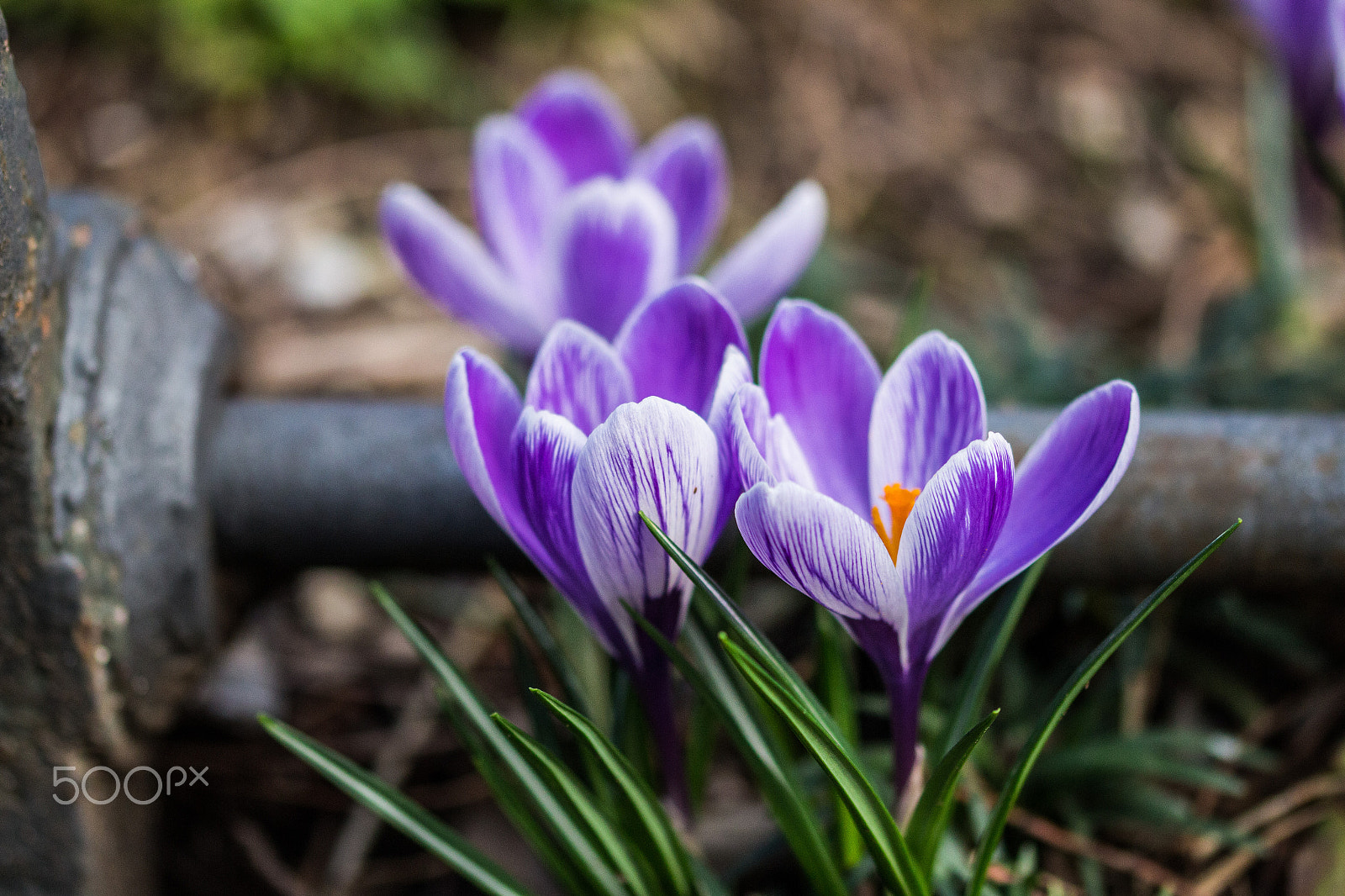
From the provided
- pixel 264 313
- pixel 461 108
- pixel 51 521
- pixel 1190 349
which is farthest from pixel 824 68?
pixel 51 521

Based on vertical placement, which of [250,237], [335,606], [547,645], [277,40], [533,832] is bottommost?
[335,606]

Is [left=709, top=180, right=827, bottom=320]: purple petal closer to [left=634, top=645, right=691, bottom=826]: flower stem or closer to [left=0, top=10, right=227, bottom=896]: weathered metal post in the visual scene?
[left=634, top=645, right=691, bottom=826]: flower stem

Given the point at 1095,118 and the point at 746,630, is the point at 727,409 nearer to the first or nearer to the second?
the point at 746,630

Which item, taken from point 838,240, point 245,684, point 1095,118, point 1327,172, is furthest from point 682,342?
point 1095,118

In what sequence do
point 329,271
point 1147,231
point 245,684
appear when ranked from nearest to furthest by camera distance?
1. point 245,684
2. point 329,271
3. point 1147,231

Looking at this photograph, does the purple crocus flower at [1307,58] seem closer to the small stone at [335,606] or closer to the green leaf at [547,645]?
the green leaf at [547,645]

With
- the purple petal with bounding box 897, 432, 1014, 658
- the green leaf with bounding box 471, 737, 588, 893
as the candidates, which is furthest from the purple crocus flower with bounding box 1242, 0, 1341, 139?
the green leaf with bounding box 471, 737, 588, 893
